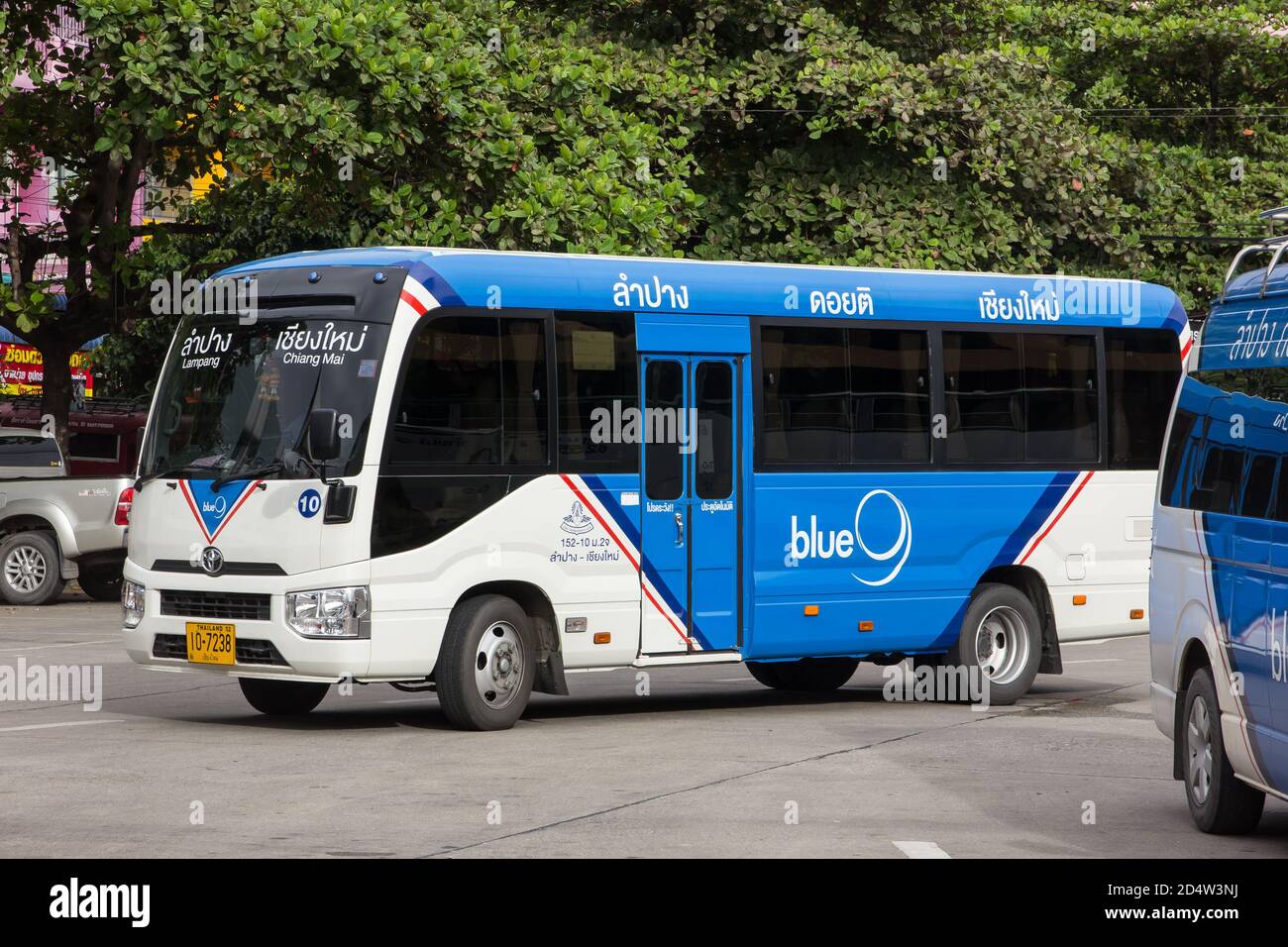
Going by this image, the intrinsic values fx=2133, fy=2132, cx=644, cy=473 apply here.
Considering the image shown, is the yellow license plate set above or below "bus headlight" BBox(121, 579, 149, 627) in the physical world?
below

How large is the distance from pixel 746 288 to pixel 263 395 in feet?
11.4

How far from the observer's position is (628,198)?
2233cm

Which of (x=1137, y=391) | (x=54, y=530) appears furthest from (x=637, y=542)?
(x=54, y=530)

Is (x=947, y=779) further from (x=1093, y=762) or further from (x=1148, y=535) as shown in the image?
(x=1148, y=535)

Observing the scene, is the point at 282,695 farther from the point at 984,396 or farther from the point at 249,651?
the point at 984,396

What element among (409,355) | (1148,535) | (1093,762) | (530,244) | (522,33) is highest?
(522,33)

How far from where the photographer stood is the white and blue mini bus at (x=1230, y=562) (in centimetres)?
863

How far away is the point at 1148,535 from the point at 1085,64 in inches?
801

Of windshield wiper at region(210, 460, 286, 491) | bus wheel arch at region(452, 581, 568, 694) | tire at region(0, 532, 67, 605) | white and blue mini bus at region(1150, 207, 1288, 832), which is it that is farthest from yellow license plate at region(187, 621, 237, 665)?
tire at region(0, 532, 67, 605)

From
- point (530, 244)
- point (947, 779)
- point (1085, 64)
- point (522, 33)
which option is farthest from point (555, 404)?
point (1085, 64)

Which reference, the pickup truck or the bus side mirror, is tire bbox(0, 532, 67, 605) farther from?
the bus side mirror

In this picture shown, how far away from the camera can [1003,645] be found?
15938 mm

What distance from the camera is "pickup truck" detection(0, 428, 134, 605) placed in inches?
971

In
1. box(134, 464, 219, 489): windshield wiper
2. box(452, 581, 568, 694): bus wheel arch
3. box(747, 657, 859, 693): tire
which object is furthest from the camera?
box(747, 657, 859, 693): tire
